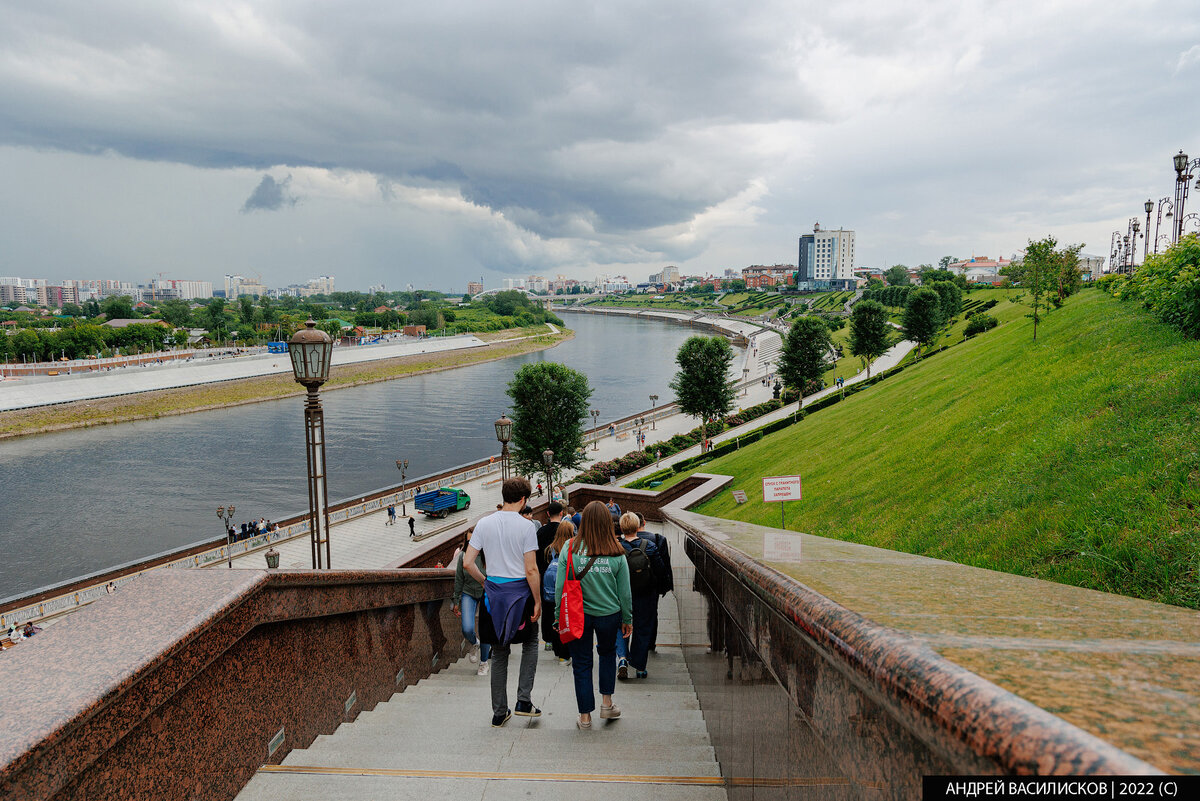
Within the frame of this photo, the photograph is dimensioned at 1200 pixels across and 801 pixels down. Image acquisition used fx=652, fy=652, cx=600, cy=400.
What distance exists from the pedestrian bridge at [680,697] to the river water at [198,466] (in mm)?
23031

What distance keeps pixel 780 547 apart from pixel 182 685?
2.89 meters

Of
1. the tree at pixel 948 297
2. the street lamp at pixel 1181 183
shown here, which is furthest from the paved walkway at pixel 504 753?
the tree at pixel 948 297

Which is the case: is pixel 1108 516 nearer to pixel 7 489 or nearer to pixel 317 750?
pixel 317 750

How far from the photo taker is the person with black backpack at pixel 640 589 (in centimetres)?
488

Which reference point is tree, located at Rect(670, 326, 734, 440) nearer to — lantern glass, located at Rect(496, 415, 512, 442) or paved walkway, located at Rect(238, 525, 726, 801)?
lantern glass, located at Rect(496, 415, 512, 442)

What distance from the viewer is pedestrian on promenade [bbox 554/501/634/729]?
4008 millimetres

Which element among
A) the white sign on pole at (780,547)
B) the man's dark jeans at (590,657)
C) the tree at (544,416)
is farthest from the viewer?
the tree at (544,416)

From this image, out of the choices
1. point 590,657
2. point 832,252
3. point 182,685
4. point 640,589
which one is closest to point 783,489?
point 640,589

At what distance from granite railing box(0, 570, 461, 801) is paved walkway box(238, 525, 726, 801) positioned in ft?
0.67

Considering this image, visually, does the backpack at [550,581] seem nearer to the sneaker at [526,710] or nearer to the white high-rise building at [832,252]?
the sneaker at [526,710]

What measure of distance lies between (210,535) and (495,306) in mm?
143112

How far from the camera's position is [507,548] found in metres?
4.12

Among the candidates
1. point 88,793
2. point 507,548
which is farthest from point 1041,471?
point 88,793

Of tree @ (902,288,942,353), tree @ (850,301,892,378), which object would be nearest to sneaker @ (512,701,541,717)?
tree @ (850,301,892,378)
